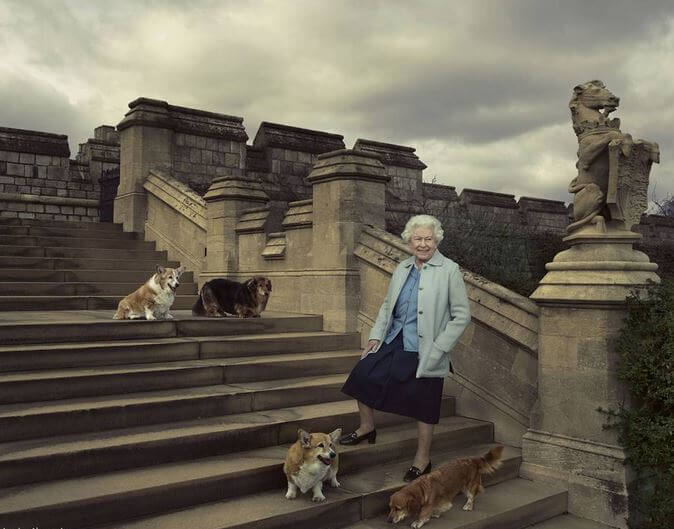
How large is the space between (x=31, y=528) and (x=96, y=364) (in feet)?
7.18

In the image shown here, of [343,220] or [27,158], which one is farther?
[27,158]

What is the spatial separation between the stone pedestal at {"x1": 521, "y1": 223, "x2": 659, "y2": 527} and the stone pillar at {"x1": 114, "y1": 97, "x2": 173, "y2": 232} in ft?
29.5

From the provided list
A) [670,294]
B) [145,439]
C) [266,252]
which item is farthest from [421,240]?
[266,252]

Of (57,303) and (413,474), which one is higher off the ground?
(57,303)

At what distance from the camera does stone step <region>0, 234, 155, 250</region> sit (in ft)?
32.7

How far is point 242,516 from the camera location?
155 inches

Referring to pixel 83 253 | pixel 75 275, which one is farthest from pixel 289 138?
pixel 75 275

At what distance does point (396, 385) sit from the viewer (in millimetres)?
4688

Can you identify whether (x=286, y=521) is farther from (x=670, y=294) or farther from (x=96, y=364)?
(x=670, y=294)

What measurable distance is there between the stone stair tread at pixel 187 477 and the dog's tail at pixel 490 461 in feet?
2.11

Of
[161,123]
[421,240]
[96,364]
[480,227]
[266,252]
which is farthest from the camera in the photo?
[161,123]

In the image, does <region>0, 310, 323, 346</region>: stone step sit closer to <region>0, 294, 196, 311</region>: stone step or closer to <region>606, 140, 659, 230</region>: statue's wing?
<region>0, 294, 196, 311</region>: stone step

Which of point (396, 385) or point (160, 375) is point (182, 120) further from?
point (396, 385)

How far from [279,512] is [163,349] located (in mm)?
2534
